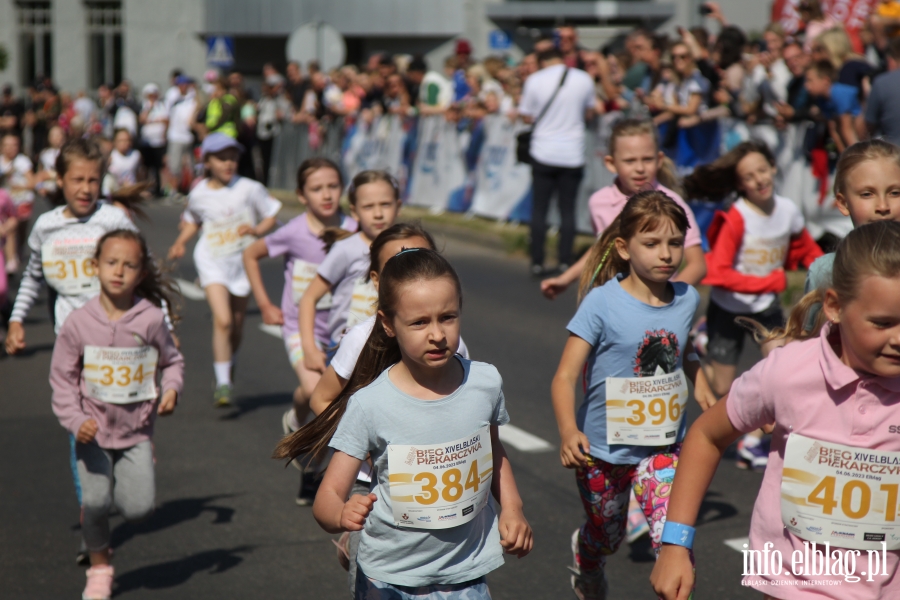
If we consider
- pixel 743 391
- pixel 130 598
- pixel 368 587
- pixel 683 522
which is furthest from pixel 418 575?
pixel 130 598

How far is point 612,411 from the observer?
4.05 m

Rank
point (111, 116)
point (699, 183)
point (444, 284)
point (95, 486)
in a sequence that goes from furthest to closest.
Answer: point (111, 116) < point (699, 183) < point (95, 486) < point (444, 284)

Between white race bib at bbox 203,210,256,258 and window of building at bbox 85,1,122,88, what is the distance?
123 ft

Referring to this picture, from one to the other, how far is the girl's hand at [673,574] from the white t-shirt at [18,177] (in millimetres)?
11876

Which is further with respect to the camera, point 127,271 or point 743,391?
point 127,271

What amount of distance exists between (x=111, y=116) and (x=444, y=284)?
989 inches

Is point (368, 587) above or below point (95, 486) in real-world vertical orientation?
above

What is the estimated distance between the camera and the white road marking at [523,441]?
632 centimetres

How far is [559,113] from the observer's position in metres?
11.7

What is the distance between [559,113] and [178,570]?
788 cm

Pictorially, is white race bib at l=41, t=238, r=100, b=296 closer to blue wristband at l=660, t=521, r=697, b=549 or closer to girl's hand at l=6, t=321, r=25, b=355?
girl's hand at l=6, t=321, r=25, b=355

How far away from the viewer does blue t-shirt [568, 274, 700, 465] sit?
4.02 m

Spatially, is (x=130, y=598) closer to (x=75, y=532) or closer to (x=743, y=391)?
A: (x=75, y=532)

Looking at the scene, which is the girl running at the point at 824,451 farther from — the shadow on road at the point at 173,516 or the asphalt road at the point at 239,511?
the shadow on road at the point at 173,516
